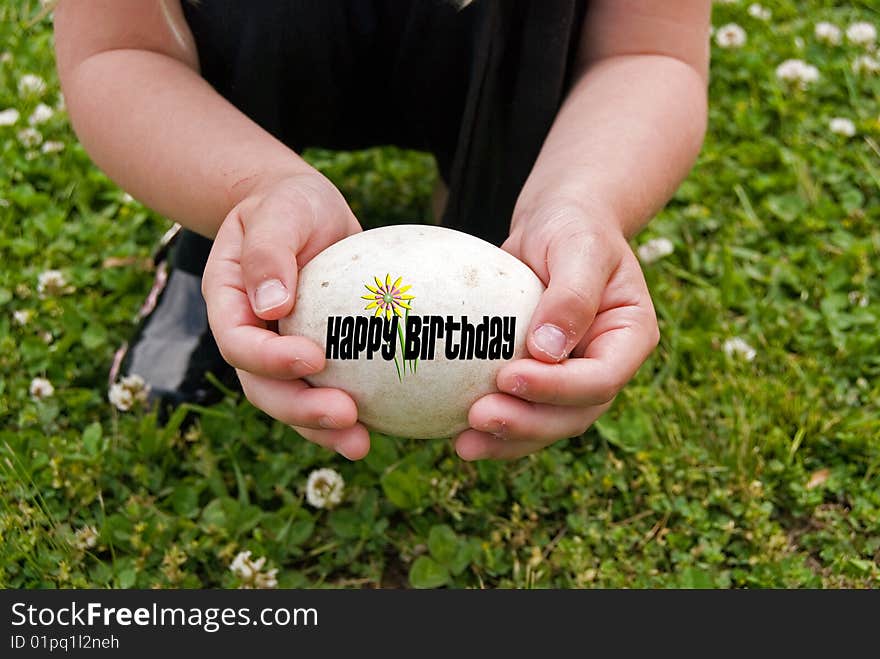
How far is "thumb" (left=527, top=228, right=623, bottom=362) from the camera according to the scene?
128cm

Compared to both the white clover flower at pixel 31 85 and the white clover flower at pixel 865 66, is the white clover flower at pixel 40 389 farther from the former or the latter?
the white clover flower at pixel 865 66

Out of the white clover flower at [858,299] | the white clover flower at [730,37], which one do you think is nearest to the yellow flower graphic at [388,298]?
the white clover flower at [858,299]

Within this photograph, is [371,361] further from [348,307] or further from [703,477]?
[703,477]

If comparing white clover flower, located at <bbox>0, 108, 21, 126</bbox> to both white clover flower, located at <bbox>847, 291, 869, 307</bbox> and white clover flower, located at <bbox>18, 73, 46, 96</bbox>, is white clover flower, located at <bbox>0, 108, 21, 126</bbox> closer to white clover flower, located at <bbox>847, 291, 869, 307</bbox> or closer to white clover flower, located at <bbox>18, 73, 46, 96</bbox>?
white clover flower, located at <bbox>18, 73, 46, 96</bbox>

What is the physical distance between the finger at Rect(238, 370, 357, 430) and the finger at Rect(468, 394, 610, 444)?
6.4 inches

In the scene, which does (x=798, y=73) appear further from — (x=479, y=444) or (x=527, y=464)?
(x=479, y=444)

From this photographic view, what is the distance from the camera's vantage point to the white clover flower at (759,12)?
2984mm

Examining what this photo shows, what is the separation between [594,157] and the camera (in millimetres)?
1634

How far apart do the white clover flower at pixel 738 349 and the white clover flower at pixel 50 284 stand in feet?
4.59

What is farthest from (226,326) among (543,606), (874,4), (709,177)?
(874,4)

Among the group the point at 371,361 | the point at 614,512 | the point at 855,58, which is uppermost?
the point at 371,361

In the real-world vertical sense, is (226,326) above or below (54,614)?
above

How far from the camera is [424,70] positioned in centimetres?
190

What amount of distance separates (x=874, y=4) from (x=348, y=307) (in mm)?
2450
